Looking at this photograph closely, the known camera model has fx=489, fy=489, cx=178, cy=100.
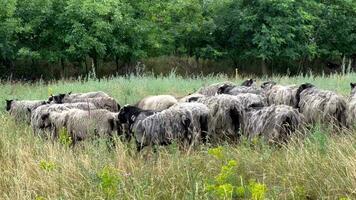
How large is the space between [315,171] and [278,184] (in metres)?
0.40

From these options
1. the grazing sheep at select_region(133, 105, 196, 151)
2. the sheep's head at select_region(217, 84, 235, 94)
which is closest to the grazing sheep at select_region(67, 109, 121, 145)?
the grazing sheep at select_region(133, 105, 196, 151)

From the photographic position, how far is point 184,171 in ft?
17.6

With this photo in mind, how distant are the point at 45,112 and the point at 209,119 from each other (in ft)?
9.88

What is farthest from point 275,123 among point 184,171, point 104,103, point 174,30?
point 174,30

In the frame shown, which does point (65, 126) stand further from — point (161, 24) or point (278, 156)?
point (161, 24)

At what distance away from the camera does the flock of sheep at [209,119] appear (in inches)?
261

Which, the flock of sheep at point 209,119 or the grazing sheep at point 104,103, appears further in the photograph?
the grazing sheep at point 104,103

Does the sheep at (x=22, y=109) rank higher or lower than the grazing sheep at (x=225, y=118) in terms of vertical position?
lower

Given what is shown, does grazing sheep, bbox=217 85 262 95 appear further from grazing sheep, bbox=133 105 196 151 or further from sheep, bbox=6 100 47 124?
sheep, bbox=6 100 47 124

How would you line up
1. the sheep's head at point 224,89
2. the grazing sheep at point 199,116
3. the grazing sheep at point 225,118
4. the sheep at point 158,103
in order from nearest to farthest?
the grazing sheep at point 199,116 → the grazing sheep at point 225,118 → the sheep at point 158,103 → the sheep's head at point 224,89

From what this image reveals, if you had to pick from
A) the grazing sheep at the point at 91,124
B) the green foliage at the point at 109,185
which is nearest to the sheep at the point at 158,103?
the grazing sheep at the point at 91,124

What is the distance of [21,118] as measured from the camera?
Result: 921 centimetres

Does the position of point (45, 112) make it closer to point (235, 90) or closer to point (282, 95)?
point (235, 90)

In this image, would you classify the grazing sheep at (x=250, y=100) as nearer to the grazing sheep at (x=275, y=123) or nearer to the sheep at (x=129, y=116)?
the grazing sheep at (x=275, y=123)
